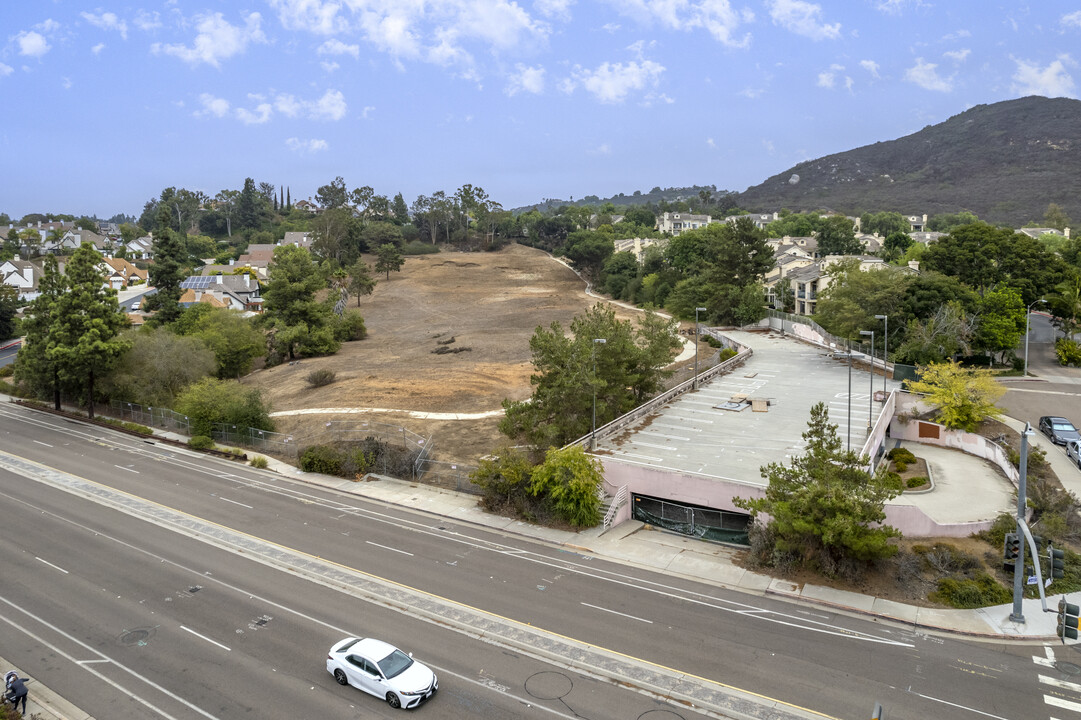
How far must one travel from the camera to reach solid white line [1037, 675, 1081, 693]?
65.3 ft

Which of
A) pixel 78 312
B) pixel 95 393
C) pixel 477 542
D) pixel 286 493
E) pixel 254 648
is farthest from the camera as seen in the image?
pixel 95 393

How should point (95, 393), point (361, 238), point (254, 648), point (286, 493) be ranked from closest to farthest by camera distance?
point (254, 648) < point (286, 493) < point (95, 393) < point (361, 238)

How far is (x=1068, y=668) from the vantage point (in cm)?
2106

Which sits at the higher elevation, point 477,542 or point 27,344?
point 27,344

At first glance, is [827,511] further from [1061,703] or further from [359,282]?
[359,282]

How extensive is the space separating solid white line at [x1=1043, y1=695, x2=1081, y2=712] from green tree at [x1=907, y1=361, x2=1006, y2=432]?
26417 mm

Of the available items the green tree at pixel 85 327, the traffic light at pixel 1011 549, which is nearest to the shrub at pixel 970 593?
the traffic light at pixel 1011 549

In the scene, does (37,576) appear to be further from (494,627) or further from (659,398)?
(659,398)

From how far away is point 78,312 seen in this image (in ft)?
184

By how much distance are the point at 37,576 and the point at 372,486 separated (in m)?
16.1

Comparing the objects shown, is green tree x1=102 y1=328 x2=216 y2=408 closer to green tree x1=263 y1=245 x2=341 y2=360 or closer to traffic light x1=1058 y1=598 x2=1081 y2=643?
green tree x1=263 y1=245 x2=341 y2=360

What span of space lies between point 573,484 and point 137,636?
58.7ft

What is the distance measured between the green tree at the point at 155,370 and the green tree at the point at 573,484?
37739 millimetres

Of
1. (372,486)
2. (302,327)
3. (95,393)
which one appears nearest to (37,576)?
(372,486)
